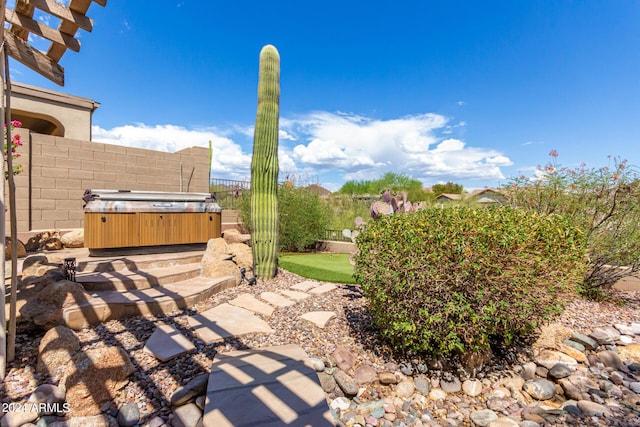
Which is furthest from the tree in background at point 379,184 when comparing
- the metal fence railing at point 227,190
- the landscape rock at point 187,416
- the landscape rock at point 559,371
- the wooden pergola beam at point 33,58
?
the landscape rock at point 187,416

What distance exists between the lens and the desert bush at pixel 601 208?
385 centimetres

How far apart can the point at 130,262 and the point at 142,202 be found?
129 centimetres

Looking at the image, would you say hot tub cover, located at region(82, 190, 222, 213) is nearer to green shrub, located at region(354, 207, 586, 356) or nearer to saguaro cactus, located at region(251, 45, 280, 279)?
saguaro cactus, located at region(251, 45, 280, 279)

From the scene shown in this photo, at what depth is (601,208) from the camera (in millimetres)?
4070

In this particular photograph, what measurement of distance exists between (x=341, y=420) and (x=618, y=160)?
524 cm

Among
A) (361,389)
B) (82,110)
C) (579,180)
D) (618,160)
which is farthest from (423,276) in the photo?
(82,110)

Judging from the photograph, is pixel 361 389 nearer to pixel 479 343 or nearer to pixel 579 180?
pixel 479 343

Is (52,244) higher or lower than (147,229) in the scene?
lower

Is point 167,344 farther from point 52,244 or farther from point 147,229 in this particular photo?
point 52,244

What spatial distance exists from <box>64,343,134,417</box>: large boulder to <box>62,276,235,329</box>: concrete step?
827 millimetres

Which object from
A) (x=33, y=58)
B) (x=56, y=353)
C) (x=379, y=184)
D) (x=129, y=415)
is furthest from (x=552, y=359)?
(x=379, y=184)

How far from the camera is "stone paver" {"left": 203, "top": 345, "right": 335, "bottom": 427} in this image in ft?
5.01

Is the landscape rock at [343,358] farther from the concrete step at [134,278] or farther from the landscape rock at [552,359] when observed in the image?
the concrete step at [134,278]

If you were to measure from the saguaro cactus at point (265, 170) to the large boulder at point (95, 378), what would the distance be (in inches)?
105
